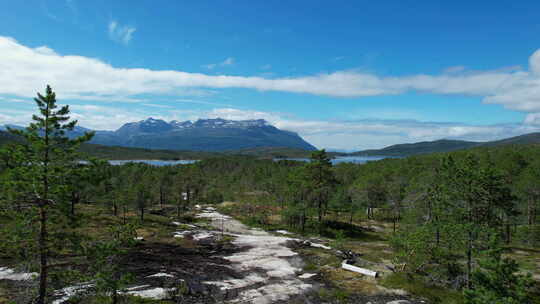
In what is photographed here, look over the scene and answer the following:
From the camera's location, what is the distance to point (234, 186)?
460 ft

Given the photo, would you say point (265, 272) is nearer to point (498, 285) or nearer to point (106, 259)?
point (106, 259)

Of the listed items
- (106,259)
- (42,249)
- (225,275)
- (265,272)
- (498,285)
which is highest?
(42,249)

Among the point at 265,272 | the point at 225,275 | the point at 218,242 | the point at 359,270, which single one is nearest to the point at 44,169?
the point at 225,275

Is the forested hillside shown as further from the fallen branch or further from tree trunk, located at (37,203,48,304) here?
the fallen branch

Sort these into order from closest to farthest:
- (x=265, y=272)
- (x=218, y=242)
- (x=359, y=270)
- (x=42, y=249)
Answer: (x=42, y=249), (x=359, y=270), (x=265, y=272), (x=218, y=242)

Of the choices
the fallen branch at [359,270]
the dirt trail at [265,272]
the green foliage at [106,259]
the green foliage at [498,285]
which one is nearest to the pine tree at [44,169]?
the green foliage at [106,259]

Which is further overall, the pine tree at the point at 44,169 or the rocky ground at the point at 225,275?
the rocky ground at the point at 225,275

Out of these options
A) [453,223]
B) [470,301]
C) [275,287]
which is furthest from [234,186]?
[470,301]

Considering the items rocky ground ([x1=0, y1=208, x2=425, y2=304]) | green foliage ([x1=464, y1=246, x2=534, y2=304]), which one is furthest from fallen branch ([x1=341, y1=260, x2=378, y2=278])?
green foliage ([x1=464, y1=246, x2=534, y2=304])

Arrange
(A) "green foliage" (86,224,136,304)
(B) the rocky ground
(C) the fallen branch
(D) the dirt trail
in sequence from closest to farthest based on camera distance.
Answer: (A) "green foliage" (86,224,136,304), (B) the rocky ground, (D) the dirt trail, (C) the fallen branch

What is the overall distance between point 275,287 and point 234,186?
10651cm

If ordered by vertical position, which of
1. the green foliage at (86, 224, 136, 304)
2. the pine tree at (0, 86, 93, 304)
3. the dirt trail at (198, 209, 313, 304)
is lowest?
the dirt trail at (198, 209, 313, 304)

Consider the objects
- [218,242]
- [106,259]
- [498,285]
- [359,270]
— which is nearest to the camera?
[498,285]

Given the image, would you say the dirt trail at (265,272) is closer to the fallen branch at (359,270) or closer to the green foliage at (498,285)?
the fallen branch at (359,270)
